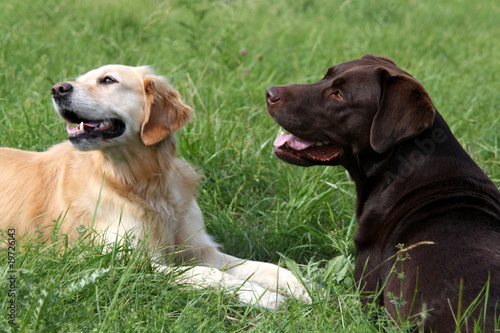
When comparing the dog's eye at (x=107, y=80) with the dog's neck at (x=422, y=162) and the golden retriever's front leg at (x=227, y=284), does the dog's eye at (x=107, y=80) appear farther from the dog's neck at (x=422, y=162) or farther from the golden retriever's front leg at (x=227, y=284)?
the dog's neck at (x=422, y=162)

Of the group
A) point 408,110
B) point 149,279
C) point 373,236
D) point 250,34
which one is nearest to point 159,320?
point 149,279

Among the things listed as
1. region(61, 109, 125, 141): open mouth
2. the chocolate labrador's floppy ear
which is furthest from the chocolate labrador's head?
region(61, 109, 125, 141): open mouth

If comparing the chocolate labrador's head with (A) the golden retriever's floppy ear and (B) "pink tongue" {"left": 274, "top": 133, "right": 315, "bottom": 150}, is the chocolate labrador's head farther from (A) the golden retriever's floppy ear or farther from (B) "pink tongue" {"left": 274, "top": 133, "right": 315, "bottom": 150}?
(A) the golden retriever's floppy ear

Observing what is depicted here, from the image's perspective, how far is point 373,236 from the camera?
2.85 metres

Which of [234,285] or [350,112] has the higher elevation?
[350,112]

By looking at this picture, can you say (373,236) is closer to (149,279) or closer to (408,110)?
(408,110)

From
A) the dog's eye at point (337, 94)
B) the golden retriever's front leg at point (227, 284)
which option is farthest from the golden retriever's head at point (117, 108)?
the dog's eye at point (337, 94)

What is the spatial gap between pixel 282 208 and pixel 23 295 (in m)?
2.04

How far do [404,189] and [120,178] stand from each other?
165 centimetres

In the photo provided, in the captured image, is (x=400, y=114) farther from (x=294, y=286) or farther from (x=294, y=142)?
(x=294, y=286)

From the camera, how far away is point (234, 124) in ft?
14.2

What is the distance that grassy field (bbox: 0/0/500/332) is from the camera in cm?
250

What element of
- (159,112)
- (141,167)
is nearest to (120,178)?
(141,167)

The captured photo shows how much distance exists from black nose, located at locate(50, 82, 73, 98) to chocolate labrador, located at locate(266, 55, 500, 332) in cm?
117
